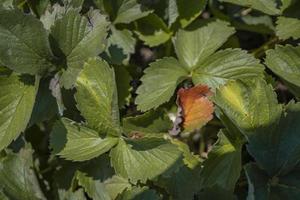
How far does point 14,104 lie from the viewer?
1.77 metres

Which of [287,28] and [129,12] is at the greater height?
[129,12]

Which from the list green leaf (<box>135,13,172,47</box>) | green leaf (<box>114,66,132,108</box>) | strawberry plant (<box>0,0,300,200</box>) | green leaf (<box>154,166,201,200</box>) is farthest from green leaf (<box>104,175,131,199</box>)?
green leaf (<box>135,13,172,47</box>)

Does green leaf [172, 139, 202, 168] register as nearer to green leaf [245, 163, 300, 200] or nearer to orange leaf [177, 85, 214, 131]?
orange leaf [177, 85, 214, 131]

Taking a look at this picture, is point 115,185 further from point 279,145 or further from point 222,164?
point 279,145

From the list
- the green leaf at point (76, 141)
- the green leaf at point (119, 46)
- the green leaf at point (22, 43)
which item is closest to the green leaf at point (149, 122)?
the green leaf at point (76, 141)

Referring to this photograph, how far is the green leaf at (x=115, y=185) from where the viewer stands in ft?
6.06

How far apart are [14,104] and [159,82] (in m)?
0.48

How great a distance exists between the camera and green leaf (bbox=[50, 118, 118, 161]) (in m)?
1.70

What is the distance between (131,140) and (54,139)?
0.25m

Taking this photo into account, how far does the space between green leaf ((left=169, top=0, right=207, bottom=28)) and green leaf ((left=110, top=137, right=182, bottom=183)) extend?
57 centimetres

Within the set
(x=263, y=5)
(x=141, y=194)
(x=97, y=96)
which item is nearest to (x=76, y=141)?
(x=97, y=96)

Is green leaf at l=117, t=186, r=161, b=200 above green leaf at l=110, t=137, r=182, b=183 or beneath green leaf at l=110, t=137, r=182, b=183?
beneath

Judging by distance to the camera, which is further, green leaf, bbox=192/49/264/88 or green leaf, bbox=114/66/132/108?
green leaf, bbox=114/66/132/108

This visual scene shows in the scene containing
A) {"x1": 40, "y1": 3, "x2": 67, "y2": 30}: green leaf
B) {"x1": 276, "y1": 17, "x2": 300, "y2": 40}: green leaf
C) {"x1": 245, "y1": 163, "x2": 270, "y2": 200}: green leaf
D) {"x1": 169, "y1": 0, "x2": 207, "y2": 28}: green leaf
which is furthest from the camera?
{"x1": 169, "y1": 0, "x2": 207, "y2": 28}: green leaf
